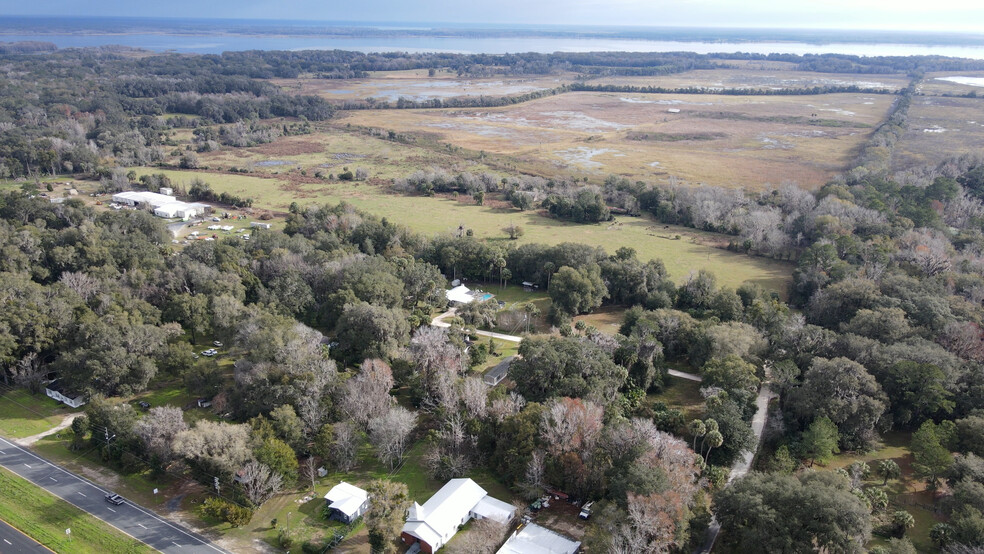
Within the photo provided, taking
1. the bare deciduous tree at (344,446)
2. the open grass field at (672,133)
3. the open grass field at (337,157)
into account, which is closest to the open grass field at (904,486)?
the bare deciduous tree at (344,446)

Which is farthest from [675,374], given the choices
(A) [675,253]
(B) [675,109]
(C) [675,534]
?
(B) [675,109]

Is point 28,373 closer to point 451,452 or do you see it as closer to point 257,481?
point 257,481

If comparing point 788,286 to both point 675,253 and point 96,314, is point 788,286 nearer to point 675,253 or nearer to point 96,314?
point 675,253

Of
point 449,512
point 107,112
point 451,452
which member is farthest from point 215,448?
point 107,112

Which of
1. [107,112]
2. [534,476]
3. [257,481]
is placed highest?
[107,112]

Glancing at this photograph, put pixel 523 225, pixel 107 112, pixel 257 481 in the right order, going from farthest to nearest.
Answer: pixel 107 112
pixel 523 225
pixel 257 481

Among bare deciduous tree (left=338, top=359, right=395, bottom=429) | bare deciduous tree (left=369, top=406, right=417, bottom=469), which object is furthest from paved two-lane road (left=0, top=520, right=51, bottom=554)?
bare deciduous tree (left=369, top=406, right=417, bottom=469)

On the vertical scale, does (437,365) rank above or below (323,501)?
above

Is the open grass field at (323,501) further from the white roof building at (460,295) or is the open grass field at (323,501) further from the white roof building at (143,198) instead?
the white roof building at (143,198)
